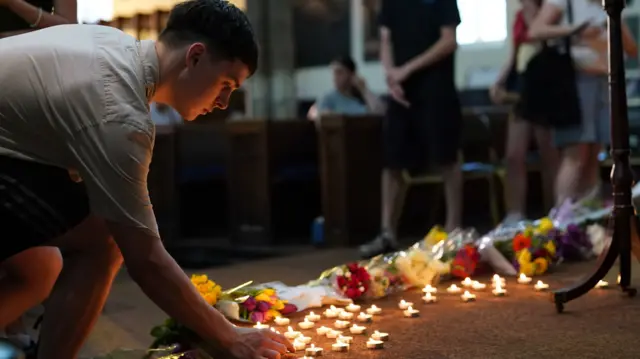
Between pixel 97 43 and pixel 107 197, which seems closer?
pixel 107 197

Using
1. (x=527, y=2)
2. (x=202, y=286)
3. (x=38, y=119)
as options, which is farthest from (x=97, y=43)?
(x=527, y=2)

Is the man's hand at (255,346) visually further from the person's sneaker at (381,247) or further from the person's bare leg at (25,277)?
the person's sneaker at (381,247)

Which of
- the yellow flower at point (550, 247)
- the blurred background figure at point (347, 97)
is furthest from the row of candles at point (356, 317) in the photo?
the blurred background figure at point (347, 97)

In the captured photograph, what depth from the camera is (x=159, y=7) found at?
10.3m

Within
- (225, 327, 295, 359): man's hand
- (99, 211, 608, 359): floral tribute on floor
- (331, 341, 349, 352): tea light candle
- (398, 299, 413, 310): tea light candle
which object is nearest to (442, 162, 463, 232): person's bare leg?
(99, 211, 608, 359): floral tribute on floor

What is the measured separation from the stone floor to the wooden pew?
1.86 metres

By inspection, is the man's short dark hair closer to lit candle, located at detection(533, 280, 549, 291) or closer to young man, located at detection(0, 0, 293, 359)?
young man, located at detection(0, 0, 293, 359)

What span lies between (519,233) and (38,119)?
221cm

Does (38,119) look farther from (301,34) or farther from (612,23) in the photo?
(301,34)

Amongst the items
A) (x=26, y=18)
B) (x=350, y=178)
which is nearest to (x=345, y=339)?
(x=26, y=18)

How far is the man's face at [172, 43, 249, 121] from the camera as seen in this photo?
1584 mm

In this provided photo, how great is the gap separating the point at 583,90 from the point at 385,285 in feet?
5.66

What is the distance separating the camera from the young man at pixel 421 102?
4.04 m

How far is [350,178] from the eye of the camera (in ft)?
16.4
